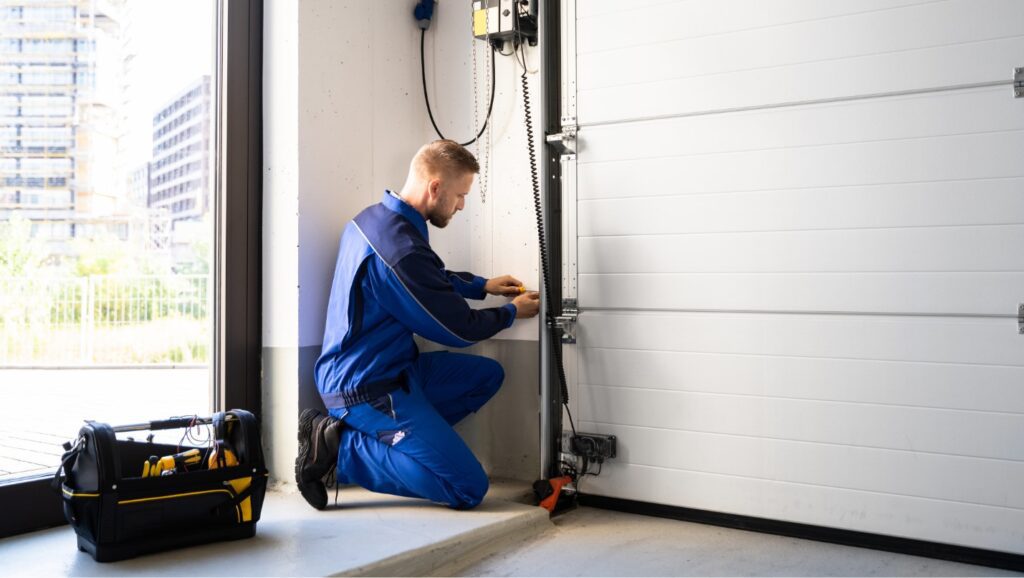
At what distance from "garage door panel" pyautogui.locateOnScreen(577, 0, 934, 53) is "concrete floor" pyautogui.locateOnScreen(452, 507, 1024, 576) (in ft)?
6.75

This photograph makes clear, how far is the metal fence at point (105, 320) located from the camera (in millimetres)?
2895

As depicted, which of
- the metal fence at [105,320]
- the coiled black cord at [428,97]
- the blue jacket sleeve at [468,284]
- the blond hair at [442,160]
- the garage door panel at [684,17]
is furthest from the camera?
the coiled black cord at [428,97]

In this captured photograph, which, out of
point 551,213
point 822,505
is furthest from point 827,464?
point 551,213

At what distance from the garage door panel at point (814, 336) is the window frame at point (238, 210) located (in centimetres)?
150

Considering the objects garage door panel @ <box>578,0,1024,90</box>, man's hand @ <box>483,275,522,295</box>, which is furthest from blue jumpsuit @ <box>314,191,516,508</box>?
garage door panel @ <box>578,0,1024,90</box>

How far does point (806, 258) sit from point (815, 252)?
41mm

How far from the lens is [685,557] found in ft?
9.34

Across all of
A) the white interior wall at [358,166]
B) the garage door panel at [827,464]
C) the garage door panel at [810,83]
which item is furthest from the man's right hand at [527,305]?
the garage door panel at [810,83]

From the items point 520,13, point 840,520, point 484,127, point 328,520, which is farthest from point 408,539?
point 520,13

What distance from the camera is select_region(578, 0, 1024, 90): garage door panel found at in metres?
2.80

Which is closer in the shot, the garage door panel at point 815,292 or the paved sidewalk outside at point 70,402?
the garage door panel at point 815,292

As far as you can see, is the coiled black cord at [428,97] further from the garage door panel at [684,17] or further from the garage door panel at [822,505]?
the garage door panel at [822,505]

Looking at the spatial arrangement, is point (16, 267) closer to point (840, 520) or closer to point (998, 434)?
point (840, 520)

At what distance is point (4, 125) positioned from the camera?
9.29 ft
